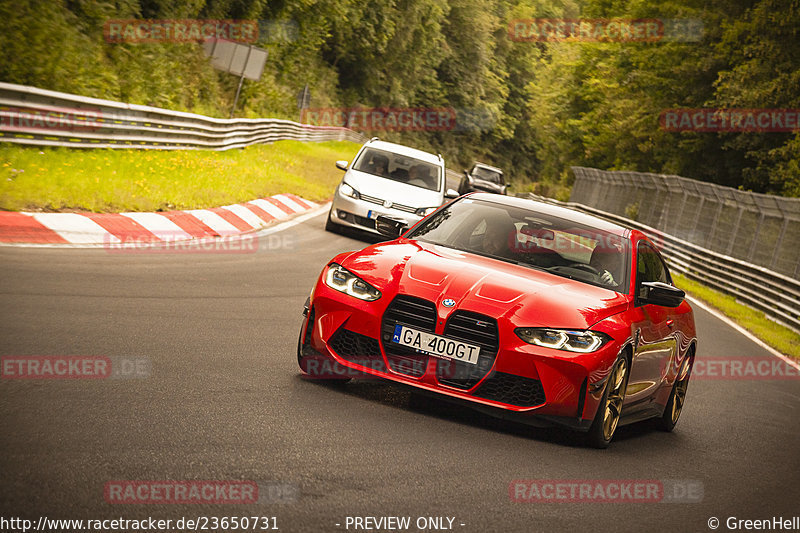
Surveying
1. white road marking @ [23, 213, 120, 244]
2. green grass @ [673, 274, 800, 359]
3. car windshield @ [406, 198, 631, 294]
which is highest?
car windshield @ [406, 198, 631, 294]

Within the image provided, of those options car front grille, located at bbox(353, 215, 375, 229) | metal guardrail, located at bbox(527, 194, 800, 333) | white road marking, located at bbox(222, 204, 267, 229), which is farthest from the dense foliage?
metal guardrail, located at bbox(527, 194, 800, 333)

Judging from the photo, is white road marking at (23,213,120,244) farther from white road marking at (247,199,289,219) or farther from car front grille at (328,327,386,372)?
white road marking at (247,199,289,219)

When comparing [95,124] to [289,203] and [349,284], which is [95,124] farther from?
[349,284]

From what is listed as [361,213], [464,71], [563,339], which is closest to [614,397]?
[563,339]

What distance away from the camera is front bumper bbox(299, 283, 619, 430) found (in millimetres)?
5848

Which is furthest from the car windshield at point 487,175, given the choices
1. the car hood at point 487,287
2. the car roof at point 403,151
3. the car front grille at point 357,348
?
the car front grille at point 357,348

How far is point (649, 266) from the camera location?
7.74 meters

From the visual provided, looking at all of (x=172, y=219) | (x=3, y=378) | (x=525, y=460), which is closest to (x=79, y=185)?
(x=172, y=219)

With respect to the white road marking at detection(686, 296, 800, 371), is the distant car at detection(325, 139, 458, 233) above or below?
above

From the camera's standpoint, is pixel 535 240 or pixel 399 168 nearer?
pixel 535 240

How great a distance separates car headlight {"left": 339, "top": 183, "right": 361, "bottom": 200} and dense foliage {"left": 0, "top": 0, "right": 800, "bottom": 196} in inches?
220

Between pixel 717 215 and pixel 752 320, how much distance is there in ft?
26.0

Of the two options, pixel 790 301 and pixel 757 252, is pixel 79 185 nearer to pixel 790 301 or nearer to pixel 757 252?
pixel 790 301

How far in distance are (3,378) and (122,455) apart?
4.48 feet
